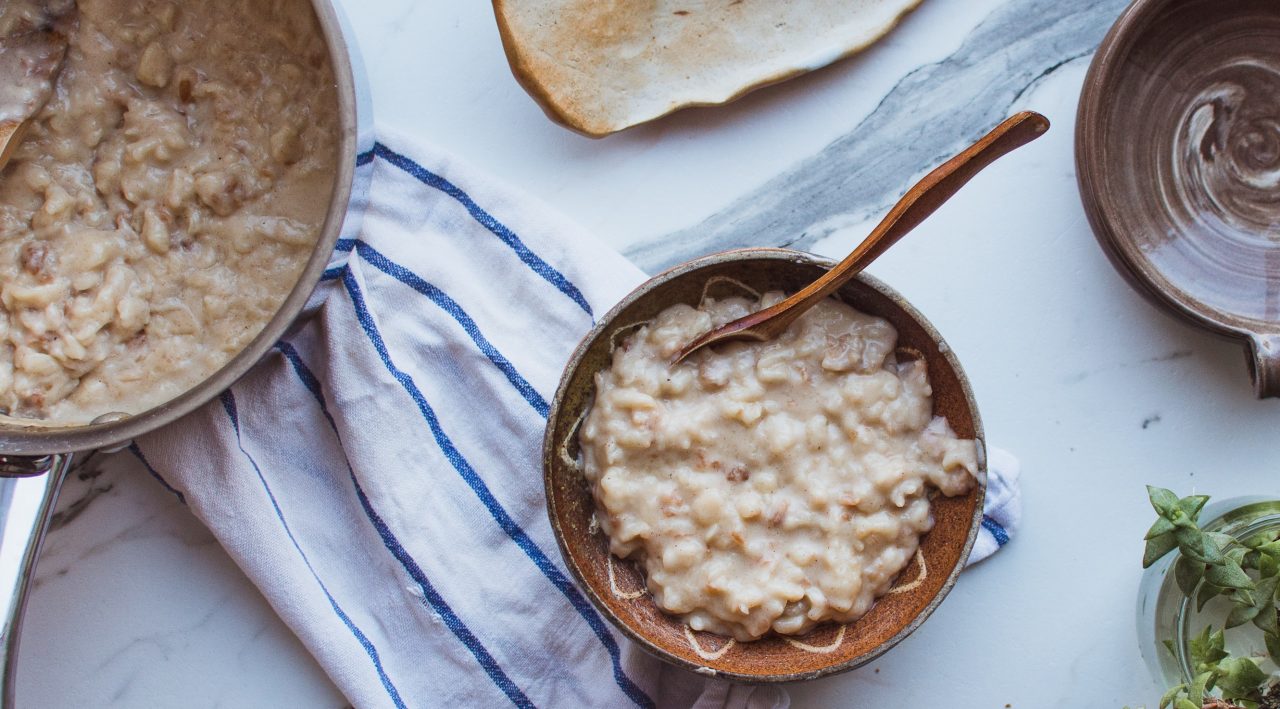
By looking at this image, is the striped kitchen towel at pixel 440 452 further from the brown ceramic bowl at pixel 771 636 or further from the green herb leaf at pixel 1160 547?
A: the green herb leaf at pixel 1160 547

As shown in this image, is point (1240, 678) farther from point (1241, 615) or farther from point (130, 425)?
point (130, 425)

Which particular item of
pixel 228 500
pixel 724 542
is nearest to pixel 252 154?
pixel 228 500

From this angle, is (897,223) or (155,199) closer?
(897,223)

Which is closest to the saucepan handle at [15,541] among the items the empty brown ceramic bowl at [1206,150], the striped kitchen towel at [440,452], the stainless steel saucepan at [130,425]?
the stainless steel saucepan at [130,425]

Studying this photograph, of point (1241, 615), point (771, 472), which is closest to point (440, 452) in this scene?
point (771, 472)

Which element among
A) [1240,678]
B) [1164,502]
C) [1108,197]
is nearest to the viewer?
[1240,678]

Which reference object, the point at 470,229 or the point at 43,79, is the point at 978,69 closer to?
the point at 470,229
